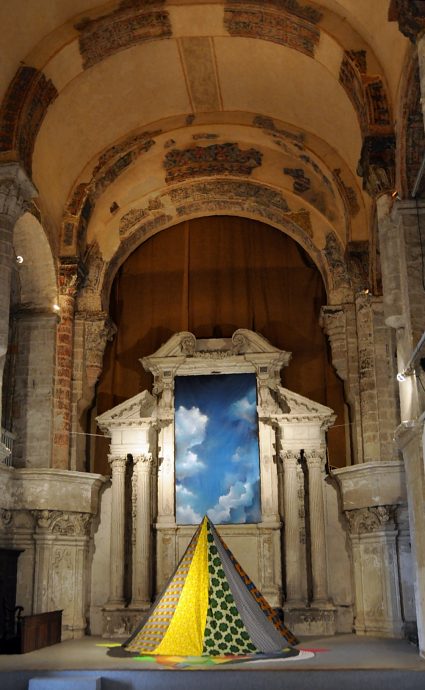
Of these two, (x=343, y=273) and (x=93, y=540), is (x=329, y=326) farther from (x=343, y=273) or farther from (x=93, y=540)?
(x=93, y=540)

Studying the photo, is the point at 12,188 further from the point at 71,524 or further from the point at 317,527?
the point at 317,527

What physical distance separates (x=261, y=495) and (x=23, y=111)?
23.7ft

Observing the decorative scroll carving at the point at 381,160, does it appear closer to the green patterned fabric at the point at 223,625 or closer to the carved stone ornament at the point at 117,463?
the green patterned fabric at the point at 223,625

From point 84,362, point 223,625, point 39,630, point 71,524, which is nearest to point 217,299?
point 84,362

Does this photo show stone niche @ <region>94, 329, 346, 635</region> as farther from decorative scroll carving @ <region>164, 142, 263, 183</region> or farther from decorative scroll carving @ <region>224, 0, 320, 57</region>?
decorative scroll carving @ <region>224, 0, 320, 57</region>

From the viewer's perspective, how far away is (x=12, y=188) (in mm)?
11438

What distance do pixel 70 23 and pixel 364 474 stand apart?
8056 millimetres

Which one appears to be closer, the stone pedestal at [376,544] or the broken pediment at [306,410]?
the stone pedestal at [376,544]

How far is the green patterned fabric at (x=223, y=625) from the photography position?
9.87 metres

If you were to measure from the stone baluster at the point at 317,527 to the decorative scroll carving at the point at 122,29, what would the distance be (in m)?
7.14

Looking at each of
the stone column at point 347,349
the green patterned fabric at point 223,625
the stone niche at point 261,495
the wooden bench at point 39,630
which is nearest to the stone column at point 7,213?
the wooden bench at point 39,630

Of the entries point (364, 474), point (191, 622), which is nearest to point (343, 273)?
point (364, 474)

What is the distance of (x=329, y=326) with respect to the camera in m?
15.0

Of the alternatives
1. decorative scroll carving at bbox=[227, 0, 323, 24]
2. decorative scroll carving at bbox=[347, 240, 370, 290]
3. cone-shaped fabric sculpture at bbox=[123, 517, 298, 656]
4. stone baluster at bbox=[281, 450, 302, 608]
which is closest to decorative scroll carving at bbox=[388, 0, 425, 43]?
decorative scroll carving at bbox=[227, 0, 323, 24]
